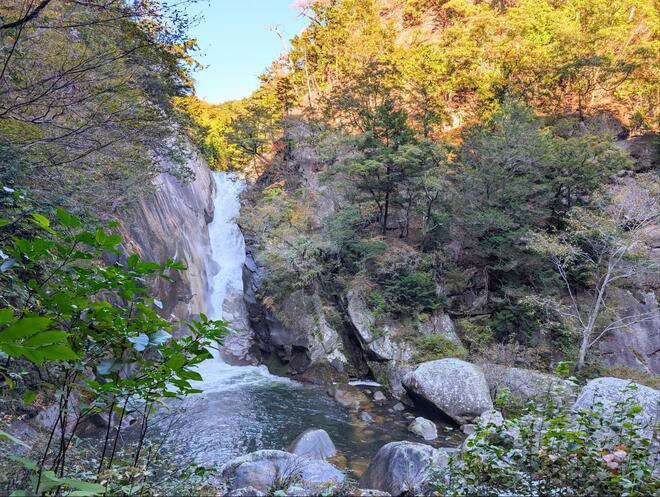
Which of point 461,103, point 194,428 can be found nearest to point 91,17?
point 194,428

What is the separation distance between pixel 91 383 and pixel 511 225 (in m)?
13.8

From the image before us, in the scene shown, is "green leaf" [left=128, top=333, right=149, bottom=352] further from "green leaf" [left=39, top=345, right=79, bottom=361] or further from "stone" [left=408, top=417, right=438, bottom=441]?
"stone" [left=408, top=417, right=438, bottom=441]

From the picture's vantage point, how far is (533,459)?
7.38 feet

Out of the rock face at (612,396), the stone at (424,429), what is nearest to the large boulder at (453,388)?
the stone at (424,429)

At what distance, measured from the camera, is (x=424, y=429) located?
9.23 metres

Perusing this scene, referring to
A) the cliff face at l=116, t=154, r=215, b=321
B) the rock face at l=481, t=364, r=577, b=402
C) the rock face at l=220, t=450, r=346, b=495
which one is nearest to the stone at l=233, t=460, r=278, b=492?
the rock face at l=220, t=450, r=346, b=495

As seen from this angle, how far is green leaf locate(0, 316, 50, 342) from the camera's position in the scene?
75cm

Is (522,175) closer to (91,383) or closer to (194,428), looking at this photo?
(194,428)

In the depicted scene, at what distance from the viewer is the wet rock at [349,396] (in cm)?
1106

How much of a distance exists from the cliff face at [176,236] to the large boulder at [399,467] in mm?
8480

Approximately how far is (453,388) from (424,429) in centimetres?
135

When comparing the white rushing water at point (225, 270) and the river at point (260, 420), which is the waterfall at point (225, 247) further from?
Answer: the river at point (260, 420)

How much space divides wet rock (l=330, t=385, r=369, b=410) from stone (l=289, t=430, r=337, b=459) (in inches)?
112

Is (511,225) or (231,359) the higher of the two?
(511,225)
